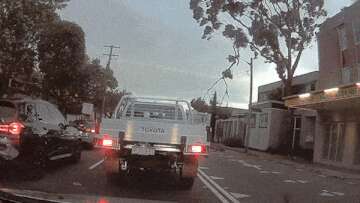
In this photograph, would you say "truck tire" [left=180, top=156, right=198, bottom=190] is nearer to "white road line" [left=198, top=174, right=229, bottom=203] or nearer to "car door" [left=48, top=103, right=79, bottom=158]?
"white road line" [left=198, top=174, right=229, bottom=203]

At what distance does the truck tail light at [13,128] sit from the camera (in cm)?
1177

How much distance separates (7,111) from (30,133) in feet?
2.09

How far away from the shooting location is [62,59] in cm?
2930

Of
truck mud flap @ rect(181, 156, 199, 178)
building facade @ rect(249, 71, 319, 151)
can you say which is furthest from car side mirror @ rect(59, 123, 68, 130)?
building facade @ rect(249, 71, 319, 151)

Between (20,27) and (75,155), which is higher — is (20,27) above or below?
above

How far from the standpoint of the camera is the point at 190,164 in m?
12.2

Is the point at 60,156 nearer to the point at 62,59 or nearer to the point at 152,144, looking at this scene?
the point at 152,144

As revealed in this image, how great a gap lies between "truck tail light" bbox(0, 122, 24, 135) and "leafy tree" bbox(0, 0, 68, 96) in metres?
8.97

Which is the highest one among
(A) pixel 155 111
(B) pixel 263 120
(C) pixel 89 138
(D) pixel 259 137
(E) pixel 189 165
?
(B) pixel 263 120

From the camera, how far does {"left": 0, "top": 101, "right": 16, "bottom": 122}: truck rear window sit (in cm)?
1198

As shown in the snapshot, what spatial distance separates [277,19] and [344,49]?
5778 mm

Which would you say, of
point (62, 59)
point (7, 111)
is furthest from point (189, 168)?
point (62, 59)

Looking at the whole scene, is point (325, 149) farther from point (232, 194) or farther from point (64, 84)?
point (232, 194)

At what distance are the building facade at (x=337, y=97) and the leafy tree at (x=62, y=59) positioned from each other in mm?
11241
